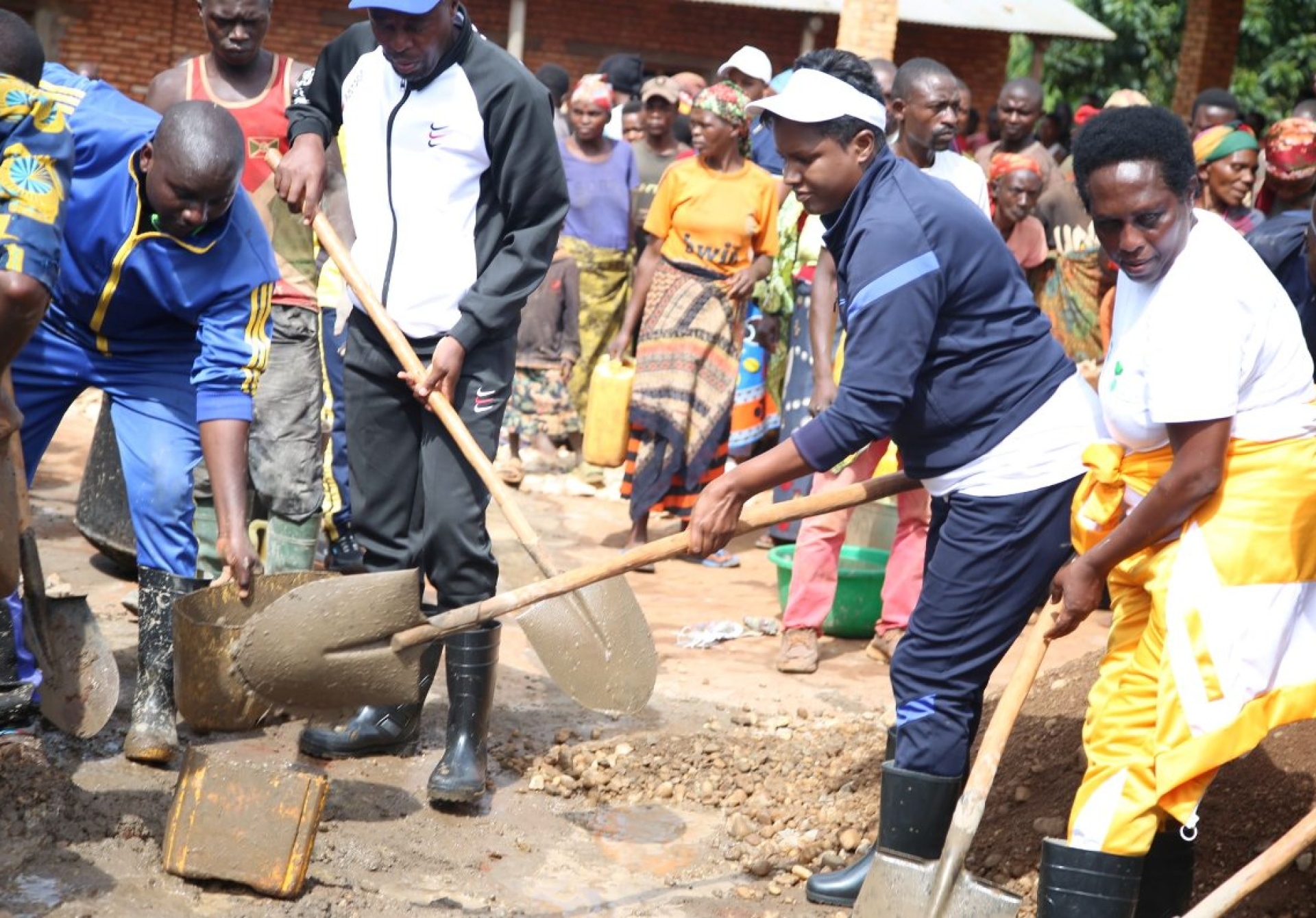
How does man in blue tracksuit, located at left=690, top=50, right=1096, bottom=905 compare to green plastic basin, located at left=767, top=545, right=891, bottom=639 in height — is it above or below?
above

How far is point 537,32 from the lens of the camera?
1653cm

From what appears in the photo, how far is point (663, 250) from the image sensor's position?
8008 mm

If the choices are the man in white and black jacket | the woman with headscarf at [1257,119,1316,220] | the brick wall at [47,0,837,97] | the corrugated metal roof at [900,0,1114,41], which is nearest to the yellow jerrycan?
the woman with headscarf at [1257,119,1316,220]

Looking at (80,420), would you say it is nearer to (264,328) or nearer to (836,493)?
(264,328)

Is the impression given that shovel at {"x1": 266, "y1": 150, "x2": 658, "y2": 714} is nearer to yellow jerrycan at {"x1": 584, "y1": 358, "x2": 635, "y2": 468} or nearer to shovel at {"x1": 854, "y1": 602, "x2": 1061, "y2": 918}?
shovel at {"x1": 854, "y1": 602, "x2": 1061, "y2": 918}

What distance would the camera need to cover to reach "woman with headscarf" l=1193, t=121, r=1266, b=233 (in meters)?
6.77

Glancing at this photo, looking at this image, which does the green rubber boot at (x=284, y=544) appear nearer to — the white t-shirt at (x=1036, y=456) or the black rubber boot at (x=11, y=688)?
the black rubber boot at (x=11, y=688)

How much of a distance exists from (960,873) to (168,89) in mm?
3970

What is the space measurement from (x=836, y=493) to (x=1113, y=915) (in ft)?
3.96

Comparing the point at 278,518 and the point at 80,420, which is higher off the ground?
the point at 278,518

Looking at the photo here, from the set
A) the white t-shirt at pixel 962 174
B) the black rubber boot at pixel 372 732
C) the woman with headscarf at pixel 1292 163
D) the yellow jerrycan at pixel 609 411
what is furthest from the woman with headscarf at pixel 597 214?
the black rubber boot at pixel 372 732

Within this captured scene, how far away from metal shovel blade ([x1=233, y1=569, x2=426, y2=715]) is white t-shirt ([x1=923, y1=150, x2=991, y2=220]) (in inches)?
121

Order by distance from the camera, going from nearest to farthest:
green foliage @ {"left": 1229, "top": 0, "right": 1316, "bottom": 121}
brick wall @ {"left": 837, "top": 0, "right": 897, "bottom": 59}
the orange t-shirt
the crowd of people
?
the crowd of people < the orange t-shirt < brick wall @ {"left": 837, "top": 0, "right": 897, "bottom": 59} < green foliage @ {"left": 1229, "top": 0, "right": 1316, "bottom": 121}

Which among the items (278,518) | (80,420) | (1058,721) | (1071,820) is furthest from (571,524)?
(1071,820)
